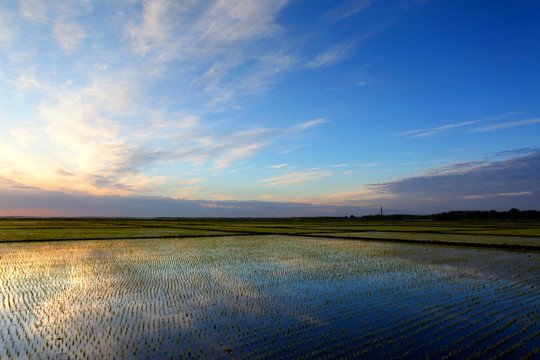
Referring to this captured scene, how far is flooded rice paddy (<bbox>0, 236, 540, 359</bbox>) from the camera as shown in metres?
5.40

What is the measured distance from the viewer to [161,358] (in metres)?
5.01

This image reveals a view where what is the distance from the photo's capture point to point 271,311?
7.34 m

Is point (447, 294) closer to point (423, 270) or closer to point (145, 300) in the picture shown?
point (423, 270)

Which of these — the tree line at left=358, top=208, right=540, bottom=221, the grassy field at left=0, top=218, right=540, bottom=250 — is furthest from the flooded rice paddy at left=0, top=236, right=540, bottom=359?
the tree line at left=358, top=208, right=540, bottom=221

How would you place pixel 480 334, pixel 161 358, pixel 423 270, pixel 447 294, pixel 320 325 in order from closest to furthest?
pixel 161 358 < pixel 480 334 < pixel 320 325 < pixel 447 294 < pixel 423 270

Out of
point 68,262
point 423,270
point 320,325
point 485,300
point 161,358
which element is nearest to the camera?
point 161,358

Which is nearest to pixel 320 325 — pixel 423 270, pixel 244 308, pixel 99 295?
pixel 244 308

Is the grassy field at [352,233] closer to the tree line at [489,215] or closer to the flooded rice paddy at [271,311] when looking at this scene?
the flooded rice paddy at [271,311]

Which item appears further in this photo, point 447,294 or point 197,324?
point 447,294

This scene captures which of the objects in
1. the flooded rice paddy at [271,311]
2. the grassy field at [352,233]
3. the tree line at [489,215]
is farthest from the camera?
the tree line at [489,215]

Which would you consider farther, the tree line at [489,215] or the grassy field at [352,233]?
the tree line at [489,215]

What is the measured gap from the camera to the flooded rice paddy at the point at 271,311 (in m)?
5.40

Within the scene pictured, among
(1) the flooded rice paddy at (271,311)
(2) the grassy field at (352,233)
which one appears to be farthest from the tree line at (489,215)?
(1) the flooded rice paddy at (271,311)

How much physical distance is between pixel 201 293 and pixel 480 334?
6337 mm
